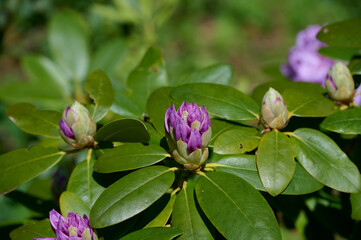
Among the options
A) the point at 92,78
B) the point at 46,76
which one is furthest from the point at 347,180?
the point at 46,76

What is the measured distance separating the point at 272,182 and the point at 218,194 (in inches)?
4.4

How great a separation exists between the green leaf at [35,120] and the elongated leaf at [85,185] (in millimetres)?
149

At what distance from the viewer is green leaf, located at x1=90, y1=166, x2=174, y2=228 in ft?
2.43

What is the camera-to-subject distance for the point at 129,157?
2.76ft

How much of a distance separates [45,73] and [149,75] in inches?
33.1

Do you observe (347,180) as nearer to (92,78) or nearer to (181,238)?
(181,238)

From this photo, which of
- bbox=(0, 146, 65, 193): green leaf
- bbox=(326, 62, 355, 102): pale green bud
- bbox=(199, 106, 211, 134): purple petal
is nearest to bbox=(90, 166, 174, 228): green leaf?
bbox=(199, 106, 211, 134): purple petal

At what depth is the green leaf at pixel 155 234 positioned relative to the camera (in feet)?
2.35

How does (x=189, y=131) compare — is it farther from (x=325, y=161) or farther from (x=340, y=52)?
(x=340, y=52)

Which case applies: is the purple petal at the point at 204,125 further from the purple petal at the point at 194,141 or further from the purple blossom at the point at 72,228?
the purple blossom at the point at 72,228

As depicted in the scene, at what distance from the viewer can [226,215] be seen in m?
0.74

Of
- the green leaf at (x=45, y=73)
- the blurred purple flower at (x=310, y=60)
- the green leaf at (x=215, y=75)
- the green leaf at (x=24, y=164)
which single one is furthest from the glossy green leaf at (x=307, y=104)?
the green leaf at (x=45, y=73)

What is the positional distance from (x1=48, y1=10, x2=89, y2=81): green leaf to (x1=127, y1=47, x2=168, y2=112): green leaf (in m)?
0.72

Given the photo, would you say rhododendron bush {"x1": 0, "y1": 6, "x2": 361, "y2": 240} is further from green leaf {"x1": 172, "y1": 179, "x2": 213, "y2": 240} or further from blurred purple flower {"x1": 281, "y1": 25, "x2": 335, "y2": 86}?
blurred purple flower {"x1": 281, "y1": 25, "x2": 335, "y2": 86}
